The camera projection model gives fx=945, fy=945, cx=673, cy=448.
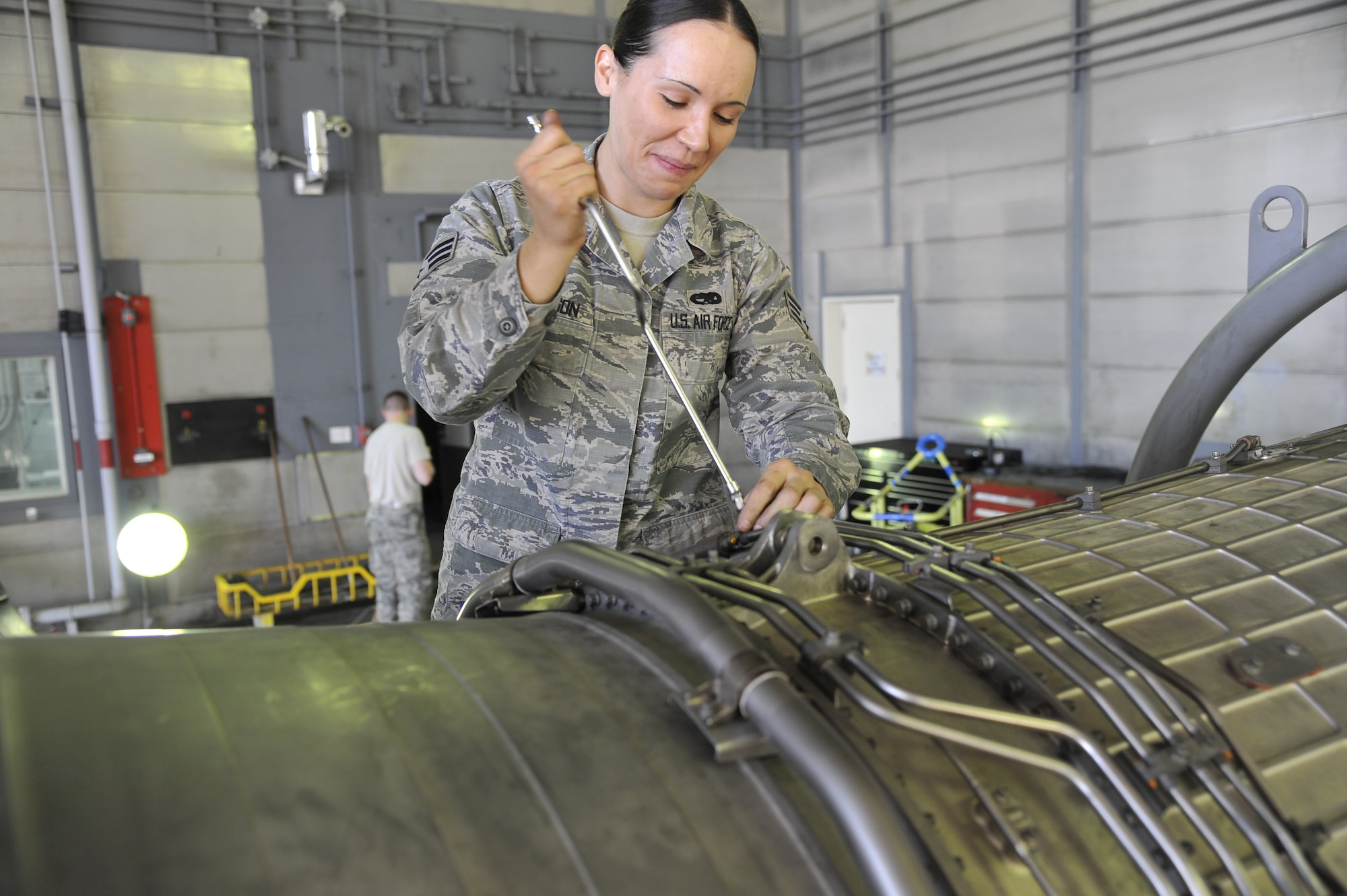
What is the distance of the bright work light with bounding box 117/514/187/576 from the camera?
5121 mm

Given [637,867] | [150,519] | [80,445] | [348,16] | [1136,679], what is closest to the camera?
[637,867]

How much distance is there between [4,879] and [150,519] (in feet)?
17.2

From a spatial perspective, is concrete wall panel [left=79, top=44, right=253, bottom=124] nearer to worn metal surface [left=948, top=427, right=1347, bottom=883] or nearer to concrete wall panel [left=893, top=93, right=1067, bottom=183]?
concrete wall panel [left=893, top=93, right=1067, bottom=183]

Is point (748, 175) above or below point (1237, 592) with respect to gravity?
above

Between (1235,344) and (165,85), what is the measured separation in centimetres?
584

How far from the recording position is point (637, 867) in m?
0.64

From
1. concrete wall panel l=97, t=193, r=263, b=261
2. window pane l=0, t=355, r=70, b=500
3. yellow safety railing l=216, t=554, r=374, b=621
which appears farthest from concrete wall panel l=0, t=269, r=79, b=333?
yellow safety railing l=216, t=554, r=374, b=621

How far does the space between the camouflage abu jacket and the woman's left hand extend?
0.16 m

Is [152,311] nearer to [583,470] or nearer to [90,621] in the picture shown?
[90,621]

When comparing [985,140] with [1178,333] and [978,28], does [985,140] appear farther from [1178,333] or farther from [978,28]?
[1178,333]

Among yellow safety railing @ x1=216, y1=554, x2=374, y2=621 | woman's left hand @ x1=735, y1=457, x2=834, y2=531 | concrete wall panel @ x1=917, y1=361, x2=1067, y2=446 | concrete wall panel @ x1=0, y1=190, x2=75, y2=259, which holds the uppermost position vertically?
concrete wall panel @ x1=0, y1=190, x2=75, y2=259

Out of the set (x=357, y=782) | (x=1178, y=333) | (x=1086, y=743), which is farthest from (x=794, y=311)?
(x=1178, y=333)

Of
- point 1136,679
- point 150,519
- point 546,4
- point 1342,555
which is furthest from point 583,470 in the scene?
point 546,4

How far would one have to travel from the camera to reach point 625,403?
1604mm
